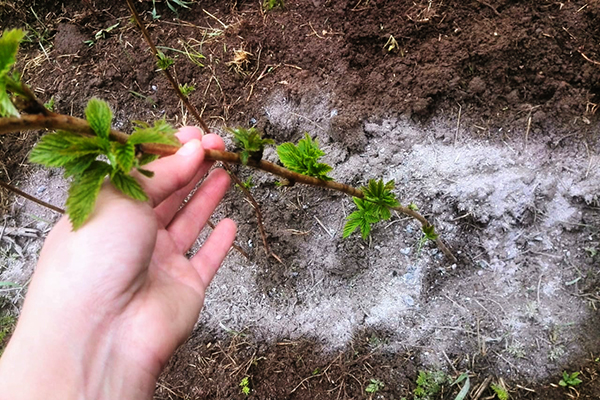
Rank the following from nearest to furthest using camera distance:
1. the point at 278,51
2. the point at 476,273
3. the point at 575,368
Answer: the point at 575,368, the point at 476,273, the point at 278,51

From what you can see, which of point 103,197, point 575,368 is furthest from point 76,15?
point 575,368

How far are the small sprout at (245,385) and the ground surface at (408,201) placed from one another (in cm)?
3

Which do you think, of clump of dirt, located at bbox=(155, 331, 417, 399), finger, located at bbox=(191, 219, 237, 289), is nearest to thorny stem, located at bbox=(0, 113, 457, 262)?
finger, located at bbox=(191, 219, 237, 289)

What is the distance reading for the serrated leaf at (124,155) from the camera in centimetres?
118

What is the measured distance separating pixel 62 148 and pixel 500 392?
2.20 m

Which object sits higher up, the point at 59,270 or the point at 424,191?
the point at 59,270

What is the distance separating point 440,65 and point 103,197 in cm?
207

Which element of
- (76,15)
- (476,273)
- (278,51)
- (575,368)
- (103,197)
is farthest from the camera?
(76,15)

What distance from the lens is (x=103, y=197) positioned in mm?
1459

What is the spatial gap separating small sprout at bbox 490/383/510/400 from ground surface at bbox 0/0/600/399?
0.05 meters

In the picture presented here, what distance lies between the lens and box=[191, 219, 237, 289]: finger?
6.61 feet

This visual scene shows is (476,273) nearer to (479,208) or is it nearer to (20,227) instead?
(479,208)

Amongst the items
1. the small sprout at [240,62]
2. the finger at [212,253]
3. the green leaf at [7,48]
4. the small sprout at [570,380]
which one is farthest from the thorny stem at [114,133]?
the small sprout at [240,62]

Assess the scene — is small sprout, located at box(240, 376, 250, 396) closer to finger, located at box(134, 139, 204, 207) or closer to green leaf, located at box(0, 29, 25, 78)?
finger, located at box(134, 139, 204, 207)
